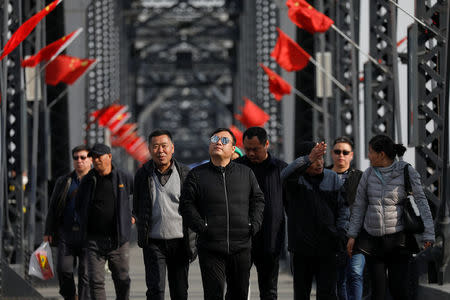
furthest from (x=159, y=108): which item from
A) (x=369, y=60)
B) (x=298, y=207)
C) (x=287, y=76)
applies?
(x=298, y=207)

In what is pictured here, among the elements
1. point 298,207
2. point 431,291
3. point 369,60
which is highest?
point 369,60

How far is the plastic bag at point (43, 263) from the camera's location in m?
13.2

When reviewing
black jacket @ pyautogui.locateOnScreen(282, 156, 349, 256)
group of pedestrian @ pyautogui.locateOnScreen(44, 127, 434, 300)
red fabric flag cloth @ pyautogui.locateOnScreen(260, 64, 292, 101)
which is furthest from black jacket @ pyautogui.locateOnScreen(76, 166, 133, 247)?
red fabric flag cloth @ pyautogui.locateOnScreen(260, 64, 292, 101)

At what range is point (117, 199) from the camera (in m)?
11.7

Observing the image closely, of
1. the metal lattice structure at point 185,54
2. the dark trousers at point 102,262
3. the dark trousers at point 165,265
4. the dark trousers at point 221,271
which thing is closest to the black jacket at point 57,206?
the dark trousers at point 102,262

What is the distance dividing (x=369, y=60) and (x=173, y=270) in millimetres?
7837

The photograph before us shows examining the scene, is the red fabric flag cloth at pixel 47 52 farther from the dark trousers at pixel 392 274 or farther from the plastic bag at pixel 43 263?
the dark trousers at pixel 392 274

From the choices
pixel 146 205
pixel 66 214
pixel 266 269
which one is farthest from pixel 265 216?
pixel 66 214

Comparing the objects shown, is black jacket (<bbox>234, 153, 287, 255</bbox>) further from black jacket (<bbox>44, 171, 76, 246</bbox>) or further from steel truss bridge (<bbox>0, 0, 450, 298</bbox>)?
black jacket (<bbox>44, 171, 76, 246</bbox>)

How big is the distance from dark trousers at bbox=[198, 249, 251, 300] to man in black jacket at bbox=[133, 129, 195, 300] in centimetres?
78

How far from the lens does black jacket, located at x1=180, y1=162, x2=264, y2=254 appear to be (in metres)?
9.79

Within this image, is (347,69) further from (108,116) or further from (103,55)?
(103,55)

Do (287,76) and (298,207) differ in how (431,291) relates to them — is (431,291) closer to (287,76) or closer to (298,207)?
(298,207)

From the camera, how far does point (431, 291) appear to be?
456 inches
